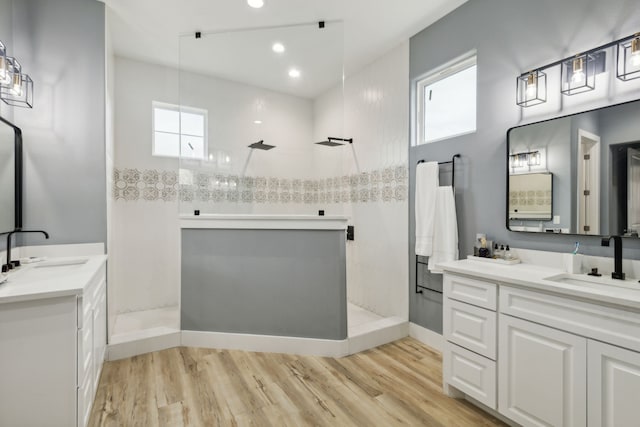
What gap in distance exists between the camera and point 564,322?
1490 millimetres

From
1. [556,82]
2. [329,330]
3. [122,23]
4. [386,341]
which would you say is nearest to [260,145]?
[122,23]

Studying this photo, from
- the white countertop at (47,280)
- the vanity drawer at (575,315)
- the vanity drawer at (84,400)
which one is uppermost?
the white countertop at (47,280)

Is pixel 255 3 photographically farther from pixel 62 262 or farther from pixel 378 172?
pixel 62 262

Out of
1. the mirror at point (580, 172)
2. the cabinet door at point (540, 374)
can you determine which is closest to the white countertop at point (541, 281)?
the cabinet door at point (540, 374)

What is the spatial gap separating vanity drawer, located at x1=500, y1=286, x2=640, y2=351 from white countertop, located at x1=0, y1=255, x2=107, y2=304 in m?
2.22

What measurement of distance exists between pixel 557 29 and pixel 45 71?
358cm

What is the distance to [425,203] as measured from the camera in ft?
9.01

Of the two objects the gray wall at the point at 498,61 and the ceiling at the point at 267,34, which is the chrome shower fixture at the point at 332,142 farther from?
the gray wall at the point at 498,61

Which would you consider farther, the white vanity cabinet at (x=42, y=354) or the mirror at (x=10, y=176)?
the mirror at (x=10, y=176)

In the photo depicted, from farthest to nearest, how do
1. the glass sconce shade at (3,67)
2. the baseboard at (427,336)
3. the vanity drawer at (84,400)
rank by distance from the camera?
the baseboard at (427,336) < the glass sconce shade at (3,67) < the vanity drawer at (84,400)

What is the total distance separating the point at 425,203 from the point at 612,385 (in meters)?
1.67

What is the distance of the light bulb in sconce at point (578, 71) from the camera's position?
5.87 feet

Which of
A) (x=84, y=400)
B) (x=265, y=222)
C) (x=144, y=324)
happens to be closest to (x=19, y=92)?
(x=265, y=222)

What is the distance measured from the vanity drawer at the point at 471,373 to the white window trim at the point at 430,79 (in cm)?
167
